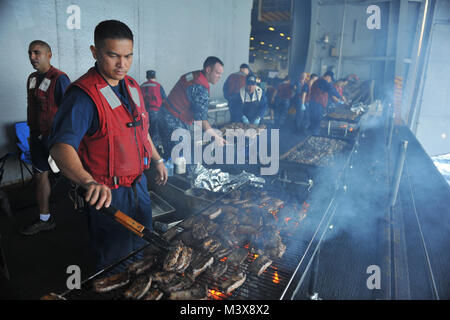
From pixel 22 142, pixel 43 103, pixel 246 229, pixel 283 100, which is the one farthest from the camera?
pixel 283 100

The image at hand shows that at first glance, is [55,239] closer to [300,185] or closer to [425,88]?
[300,185]

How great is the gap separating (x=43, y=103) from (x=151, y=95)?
8.98 feet

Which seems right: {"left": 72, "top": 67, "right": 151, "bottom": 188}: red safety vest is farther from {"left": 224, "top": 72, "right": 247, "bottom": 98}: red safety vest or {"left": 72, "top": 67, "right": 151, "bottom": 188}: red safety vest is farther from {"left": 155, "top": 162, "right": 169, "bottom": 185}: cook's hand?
{"left": 224, "top": 72, "right": 247, "bottom": 98}: red safety vest

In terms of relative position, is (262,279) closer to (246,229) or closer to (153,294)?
(246,229)

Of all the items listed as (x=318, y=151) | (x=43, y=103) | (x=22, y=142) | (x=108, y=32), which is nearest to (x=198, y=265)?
(x=108, y=32)

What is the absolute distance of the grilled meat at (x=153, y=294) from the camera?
170 cm

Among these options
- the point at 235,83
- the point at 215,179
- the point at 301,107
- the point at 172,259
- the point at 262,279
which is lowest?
the point at 215,179

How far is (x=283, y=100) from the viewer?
11.7 metres

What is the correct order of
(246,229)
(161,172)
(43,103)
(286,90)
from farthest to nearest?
1. (286,90)
2. (43,103)
3. (161,172)
4. (246,229)

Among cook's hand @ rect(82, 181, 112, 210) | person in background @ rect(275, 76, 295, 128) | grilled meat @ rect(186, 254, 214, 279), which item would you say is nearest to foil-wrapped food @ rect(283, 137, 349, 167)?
grilled meat @ rect(186, 254, 214, 279)

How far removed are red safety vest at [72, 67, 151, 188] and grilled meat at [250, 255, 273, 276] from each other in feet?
3.99

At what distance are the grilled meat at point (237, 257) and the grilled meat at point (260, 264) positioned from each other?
10 centimetres
